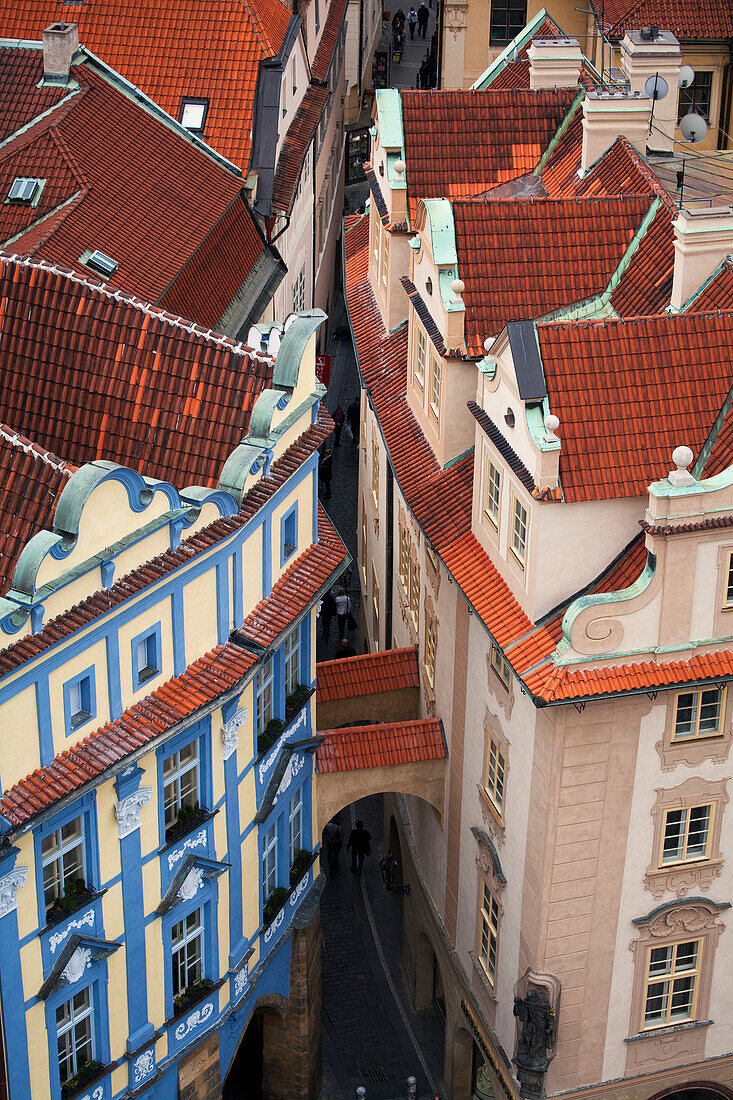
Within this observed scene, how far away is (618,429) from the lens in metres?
42.3

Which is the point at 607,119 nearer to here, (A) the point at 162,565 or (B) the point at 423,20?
(A) the point at 162,565

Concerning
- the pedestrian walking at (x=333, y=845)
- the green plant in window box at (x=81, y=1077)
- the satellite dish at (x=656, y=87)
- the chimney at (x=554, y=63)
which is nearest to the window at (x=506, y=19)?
the chimney at (x=554, y=63)

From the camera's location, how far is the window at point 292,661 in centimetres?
4726

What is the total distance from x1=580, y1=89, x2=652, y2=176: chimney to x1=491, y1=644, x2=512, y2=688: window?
15.5 m

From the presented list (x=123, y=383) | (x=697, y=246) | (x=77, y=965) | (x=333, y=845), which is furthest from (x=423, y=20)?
(x=77, y=965)

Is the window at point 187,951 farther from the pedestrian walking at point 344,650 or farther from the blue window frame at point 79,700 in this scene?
the pedestrian walking at point 344,650

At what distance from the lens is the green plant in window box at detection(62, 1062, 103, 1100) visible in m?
41.3

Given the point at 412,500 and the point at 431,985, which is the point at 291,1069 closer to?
the point at 431,985

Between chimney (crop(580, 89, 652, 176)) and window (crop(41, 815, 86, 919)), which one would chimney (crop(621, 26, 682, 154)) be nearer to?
chimney (crop(580, 89, 652, 176))

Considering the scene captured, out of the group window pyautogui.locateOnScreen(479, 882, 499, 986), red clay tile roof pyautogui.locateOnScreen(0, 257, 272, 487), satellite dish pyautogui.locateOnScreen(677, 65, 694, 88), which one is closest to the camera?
red clay tile roof pyautogui.locateOnScreen(0, 257, 272, 487)

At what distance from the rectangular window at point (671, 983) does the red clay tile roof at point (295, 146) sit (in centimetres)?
3096

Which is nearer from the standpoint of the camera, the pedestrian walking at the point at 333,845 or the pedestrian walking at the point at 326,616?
the pedestrian walking at the point at 333,845

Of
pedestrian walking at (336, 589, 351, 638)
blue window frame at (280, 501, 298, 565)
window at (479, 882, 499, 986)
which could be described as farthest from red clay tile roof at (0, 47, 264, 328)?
window at (479, 882, 499, 986)

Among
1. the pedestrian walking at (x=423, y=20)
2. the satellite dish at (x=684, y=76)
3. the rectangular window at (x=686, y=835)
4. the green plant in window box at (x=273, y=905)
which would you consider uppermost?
the pedestrian walking at (x=423, y=20)
